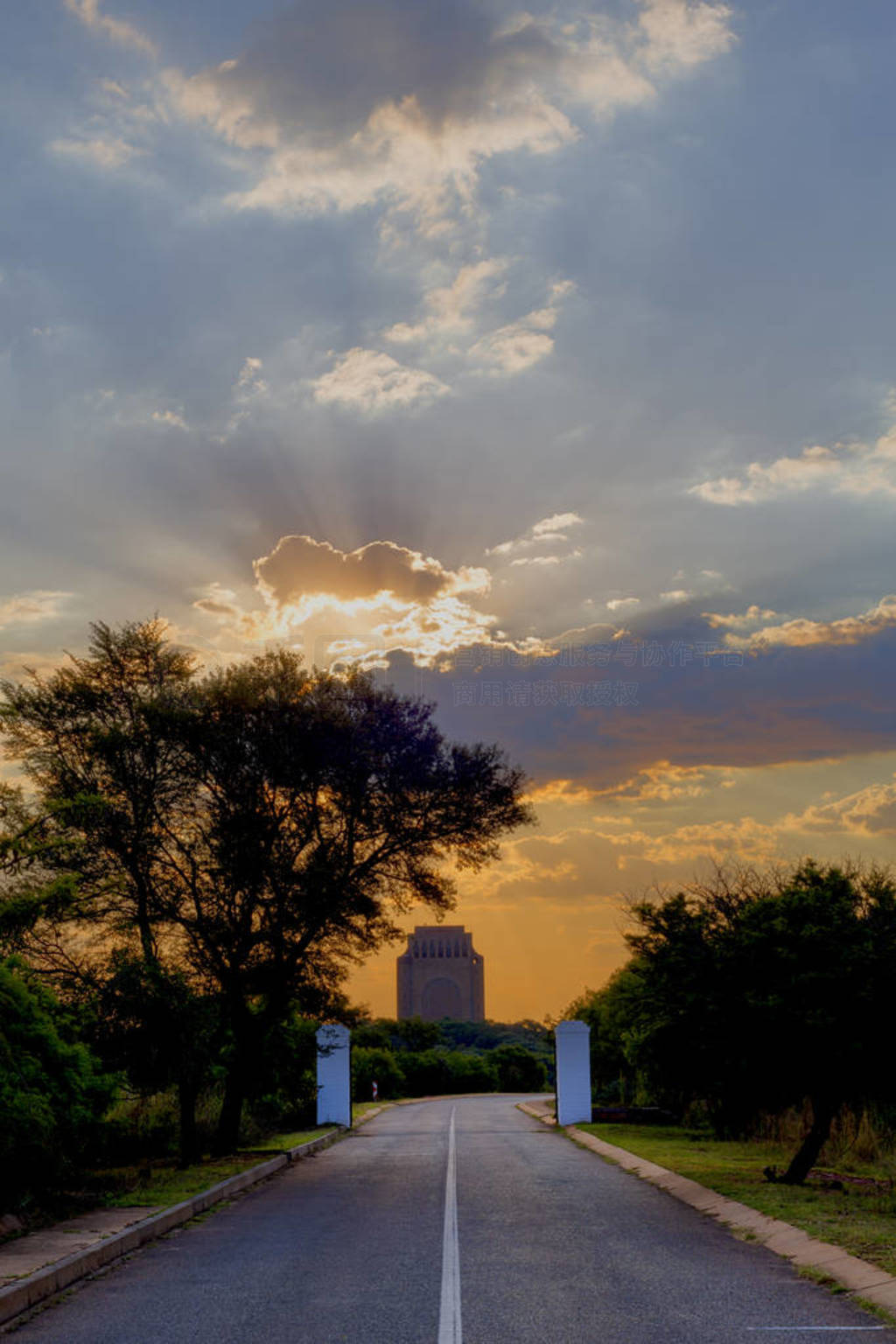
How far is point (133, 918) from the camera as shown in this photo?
76.8ft

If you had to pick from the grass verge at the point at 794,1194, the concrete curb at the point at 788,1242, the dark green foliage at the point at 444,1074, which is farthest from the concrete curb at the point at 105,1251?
the dark green foliage at the point at 444,1074

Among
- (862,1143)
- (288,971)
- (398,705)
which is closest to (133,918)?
(288,971)

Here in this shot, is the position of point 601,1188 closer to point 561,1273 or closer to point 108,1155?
point 561,1273

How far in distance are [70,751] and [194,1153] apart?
26.7 feet

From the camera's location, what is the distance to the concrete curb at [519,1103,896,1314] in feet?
Answer: 31.4

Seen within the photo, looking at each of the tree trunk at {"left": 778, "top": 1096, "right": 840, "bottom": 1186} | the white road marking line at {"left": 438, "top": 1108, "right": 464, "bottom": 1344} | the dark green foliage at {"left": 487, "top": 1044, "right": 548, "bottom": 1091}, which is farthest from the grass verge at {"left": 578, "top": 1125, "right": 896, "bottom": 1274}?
the dark green foliage at {"left": 487, "top": 1044, "right": 548, "bottom": 1091}

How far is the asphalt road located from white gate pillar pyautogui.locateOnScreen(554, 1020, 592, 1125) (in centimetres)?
1846

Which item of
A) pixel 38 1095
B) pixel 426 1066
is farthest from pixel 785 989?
pixel 426 1066

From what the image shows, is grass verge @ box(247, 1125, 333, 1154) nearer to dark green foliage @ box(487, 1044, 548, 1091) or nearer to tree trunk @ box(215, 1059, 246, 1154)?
tree trunk @ box(215, 1059, 246, 1154)

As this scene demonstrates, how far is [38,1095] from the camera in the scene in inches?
563

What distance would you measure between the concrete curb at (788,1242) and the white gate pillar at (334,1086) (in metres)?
19.2

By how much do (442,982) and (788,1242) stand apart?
155 metres

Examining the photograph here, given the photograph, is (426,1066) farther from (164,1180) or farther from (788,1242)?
(788,1242)

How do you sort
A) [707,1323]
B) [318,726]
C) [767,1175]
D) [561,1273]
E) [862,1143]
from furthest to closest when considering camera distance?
[318,726]
[862,1143]
[767,1175]
[561,1273]
[707,1323]
